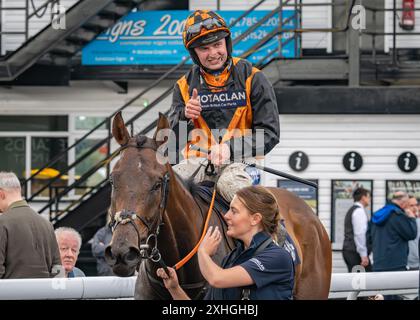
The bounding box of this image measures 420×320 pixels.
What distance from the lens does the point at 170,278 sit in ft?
21.6

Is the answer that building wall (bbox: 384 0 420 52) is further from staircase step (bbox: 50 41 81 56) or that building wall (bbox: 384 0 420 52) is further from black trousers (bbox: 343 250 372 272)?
staircase step (bbox: 50 41 81 56)

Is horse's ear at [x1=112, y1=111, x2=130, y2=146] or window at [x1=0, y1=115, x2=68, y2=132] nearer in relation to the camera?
horse's ear at [x1=112, y1=111, x2=130, y2=146]

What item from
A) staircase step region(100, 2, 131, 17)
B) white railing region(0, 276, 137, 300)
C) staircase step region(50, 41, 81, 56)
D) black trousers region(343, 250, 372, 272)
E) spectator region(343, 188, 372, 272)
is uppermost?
staircase step region(100, 2, 131, 17)

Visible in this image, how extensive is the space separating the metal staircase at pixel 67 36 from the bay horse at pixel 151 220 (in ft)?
44.9

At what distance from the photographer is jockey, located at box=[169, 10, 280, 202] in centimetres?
755

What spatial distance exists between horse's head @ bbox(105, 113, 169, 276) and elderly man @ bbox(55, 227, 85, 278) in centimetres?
321

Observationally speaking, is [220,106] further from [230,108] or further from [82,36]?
[82,36]

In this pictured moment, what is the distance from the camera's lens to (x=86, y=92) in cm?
2289

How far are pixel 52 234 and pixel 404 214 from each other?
7.71 metres

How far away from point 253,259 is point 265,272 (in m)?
0.09

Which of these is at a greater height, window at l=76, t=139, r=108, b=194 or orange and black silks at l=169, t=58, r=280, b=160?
orange and black silks at l=169, t=58, r=280, b=160

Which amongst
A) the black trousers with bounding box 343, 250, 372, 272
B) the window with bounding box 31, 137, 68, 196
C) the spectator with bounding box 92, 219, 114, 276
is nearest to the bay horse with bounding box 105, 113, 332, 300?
the spectator with bounding box 92, 219, 114, 276

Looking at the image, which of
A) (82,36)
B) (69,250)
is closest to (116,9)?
(82,36)
